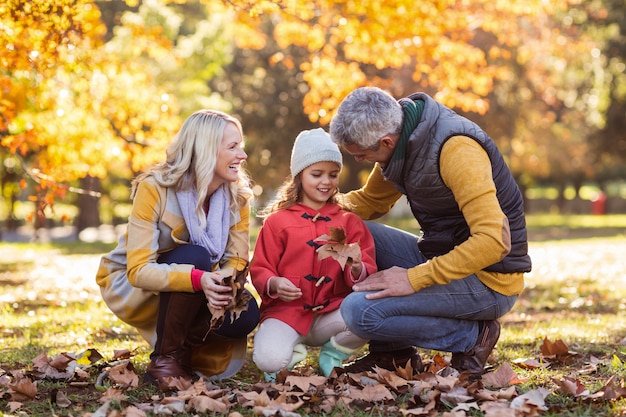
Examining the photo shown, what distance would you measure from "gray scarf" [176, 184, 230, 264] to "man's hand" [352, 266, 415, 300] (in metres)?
0.78

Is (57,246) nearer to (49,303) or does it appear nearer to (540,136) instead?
(49,303)

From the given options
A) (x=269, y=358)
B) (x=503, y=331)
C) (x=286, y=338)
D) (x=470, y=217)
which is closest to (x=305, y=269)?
(x=286, y=338)

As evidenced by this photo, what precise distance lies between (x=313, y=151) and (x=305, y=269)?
641 mm

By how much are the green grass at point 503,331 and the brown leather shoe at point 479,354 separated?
0.23m

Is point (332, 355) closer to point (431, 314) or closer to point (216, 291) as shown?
point (431, 314)

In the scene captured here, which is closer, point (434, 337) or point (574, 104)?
point (434, 337)

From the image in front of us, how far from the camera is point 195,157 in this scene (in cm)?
408

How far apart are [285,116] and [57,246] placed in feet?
26.2

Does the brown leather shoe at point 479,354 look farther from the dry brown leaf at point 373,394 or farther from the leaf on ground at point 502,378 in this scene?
the dry brown leaf at point 373,394

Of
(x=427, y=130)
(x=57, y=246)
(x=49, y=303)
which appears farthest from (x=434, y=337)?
(x=57, y=246)

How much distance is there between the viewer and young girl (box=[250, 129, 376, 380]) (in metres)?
3.98

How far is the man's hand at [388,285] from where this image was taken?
3.76m

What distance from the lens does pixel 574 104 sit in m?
30.2

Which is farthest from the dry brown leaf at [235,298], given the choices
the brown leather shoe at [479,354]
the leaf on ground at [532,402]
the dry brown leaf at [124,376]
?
the leaf on ground at [532,402]
